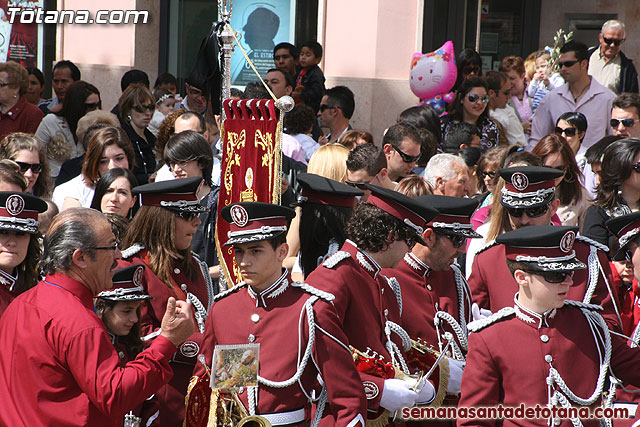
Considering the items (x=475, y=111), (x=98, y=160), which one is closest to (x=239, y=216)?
(x=98, y=160)

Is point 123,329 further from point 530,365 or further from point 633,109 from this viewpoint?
point 633,109

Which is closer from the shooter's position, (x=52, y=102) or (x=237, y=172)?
(x=237, y=172)

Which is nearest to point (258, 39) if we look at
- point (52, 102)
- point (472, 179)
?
point (52, 102)

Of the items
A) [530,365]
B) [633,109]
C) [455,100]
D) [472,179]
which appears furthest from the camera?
[455,100]

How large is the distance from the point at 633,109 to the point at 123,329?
5564mm

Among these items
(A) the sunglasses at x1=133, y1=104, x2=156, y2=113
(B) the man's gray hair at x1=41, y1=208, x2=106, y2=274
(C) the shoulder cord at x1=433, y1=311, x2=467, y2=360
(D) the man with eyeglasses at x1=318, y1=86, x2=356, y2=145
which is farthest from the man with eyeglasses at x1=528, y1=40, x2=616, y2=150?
(B) the man's gray hair at x1=41, y1=208, x2=106, y2=274

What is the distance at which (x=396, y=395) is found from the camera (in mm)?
4289

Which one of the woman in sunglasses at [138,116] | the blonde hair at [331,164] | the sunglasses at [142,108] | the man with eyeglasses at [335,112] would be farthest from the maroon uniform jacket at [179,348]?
the man with eyeglasses at [335,112]

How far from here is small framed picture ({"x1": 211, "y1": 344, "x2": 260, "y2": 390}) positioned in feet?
12.4

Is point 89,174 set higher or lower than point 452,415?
higher

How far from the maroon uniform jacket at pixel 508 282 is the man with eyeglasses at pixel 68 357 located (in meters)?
2.01

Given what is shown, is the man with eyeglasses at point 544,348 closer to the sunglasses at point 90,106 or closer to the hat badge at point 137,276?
the hat badge at point 137,276

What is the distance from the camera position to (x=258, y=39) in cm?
1255

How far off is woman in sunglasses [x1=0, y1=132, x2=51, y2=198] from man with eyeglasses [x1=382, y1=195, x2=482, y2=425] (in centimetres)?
291
